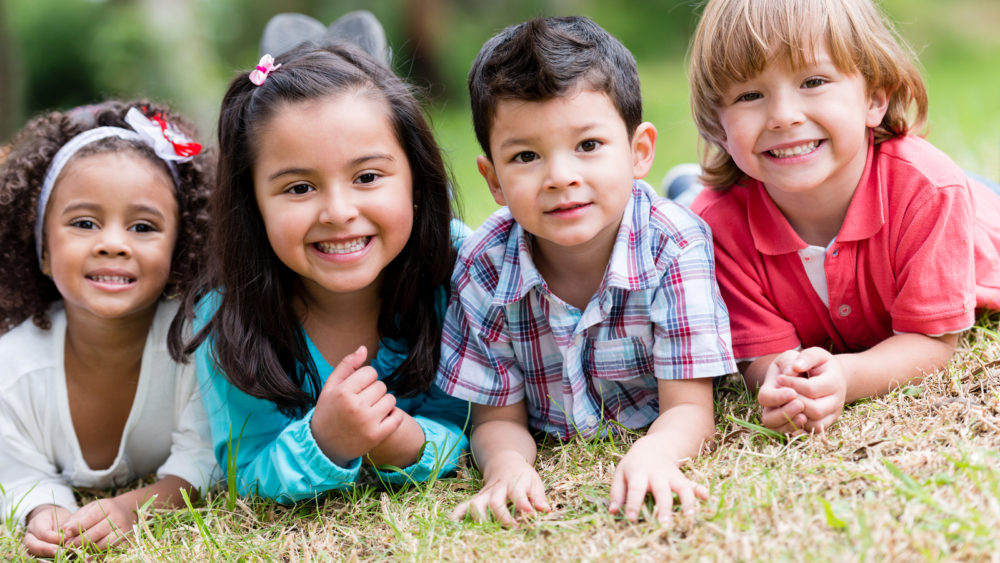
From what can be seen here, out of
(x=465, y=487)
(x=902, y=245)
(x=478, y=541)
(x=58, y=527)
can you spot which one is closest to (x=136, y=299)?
(x=58, y=527)

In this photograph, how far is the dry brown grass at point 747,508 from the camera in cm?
160

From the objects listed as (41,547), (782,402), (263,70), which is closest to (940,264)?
(782,402)

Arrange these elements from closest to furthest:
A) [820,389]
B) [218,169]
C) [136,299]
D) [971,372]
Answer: [820,389]
[971,372]
[218,169]
[136,299]

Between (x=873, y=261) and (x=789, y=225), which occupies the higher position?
(x=789, y=225)

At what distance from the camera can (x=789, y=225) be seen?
237cm

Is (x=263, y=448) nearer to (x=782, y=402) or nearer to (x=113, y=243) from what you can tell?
(x=113, y=243)

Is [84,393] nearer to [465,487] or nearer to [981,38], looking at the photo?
[465,487]

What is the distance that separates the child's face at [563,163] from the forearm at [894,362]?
0.68 m

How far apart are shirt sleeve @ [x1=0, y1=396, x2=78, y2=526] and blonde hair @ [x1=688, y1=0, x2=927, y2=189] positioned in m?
2.09

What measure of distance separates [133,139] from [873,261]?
211 cm

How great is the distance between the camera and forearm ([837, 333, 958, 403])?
2.19 m

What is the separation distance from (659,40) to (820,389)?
12725 millimetres

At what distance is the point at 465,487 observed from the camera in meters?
2.30

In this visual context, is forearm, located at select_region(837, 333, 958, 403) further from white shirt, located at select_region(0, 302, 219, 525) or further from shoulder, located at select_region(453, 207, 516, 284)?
white shirt, located at select_region(0, 302, 219, 525)
